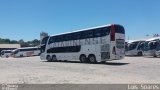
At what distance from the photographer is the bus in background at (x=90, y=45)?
83.7 feet

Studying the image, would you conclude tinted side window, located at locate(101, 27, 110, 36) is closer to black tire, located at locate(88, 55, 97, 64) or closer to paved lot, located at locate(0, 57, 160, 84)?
black tire, located at locate(88, 55, 97, 64)

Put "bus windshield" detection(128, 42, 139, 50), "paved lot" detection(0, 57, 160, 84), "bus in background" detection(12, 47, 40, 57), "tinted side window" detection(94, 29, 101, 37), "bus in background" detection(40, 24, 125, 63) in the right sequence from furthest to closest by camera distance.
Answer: "bus in background" detection(12, 47, 40, 57), "bus windshield" detection(128, 42, 139, 50), "tinted side window" detection(94, 29, 101, 37), "bus in background" detection(40, 24, 125, 63), "paved lot" detection(0, 57, 160, 84)

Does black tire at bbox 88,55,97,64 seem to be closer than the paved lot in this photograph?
No

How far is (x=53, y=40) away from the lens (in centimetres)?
3416

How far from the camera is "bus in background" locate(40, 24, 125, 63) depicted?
25.5m

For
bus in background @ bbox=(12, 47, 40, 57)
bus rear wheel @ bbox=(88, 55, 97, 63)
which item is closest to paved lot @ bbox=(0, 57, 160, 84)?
bus rear wheel @ bbox=(88, 55, 97, 63)

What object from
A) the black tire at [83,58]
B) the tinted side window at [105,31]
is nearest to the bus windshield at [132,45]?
the black tire at [83,58]

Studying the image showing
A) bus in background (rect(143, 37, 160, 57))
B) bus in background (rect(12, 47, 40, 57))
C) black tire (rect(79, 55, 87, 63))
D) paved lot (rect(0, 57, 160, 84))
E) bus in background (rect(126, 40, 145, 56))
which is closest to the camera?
paved lot (rect(0, 57, 160, 84))

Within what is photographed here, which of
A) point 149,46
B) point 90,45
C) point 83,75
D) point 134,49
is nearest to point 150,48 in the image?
point 149,46

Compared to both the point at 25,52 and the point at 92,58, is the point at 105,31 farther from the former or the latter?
the point at 25,52

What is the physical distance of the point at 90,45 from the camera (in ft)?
91.8

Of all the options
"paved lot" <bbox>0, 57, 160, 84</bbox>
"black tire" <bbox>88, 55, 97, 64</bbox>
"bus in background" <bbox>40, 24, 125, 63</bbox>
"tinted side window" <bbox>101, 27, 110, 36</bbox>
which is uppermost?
"tinted side window" <bbox>101, 27, 110, 36</bbox>

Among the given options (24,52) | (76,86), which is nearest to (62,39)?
(76,86)

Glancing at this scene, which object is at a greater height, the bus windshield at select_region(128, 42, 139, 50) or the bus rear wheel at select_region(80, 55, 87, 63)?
the bus windshield at select_region(128, 42, 139, 50)
